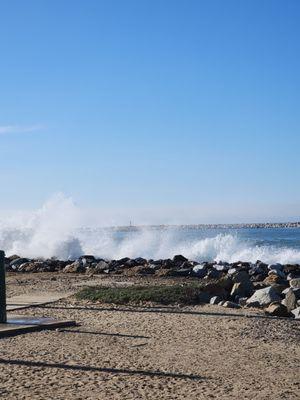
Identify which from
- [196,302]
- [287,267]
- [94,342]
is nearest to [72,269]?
[287,267]

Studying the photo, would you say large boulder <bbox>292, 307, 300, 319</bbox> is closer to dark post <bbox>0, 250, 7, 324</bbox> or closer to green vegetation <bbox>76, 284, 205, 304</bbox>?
green vegetation <bbox>76, 284, 205, 304</bbox>

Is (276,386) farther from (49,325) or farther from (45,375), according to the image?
(49,325)

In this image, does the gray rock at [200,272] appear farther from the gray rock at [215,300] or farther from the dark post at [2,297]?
the dark post at [2,297]

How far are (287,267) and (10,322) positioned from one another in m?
19.3

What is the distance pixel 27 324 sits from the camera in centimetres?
1034

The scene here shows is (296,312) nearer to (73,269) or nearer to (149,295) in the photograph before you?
(149,295)

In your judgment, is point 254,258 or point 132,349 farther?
point 254,258

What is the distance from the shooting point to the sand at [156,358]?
6699 mm

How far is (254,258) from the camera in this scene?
41.7 metres

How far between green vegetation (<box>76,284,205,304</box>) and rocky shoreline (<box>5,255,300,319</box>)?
0.28 m

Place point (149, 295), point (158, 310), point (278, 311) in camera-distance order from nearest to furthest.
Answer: point (278, 311), point (158, 310), point (149, 295)

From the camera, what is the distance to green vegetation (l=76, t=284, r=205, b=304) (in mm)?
14000

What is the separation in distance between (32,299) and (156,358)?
23.4 feet

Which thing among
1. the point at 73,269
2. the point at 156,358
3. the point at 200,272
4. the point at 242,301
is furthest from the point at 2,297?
the point at 73,269
